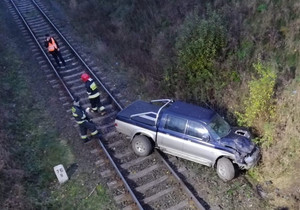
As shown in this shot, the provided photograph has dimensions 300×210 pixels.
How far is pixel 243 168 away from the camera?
30.8ft

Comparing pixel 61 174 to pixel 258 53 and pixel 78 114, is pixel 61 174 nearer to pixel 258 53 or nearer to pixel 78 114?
pixel 78 114

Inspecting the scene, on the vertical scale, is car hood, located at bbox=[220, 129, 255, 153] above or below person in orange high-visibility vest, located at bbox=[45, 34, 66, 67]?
above

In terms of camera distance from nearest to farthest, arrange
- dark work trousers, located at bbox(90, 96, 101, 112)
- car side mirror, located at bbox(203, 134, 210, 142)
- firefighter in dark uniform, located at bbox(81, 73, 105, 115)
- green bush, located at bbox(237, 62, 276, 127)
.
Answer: car side mirror, located at bbox(203, 134, 210, 142)
green bush, located at bbox(237, 62, 276, 127)
firefighter in dark uniform, located at bbox(81, 73, 105, 115)
dark work trousers, located at bbox(90, 96, 101, 112)

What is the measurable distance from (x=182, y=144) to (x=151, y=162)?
1.30m

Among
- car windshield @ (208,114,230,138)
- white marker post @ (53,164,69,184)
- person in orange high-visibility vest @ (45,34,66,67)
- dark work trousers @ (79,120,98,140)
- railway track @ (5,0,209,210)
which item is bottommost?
white marker post @ (53,164,69,184)

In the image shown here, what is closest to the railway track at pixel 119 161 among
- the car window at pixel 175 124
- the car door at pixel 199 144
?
the car door at pixel 199 144

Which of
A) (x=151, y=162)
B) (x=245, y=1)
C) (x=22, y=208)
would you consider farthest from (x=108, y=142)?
(x=245, y=1)

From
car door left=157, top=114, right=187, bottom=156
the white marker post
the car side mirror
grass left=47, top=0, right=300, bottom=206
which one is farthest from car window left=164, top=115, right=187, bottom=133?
the white marker post

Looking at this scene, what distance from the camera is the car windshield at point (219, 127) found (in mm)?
9609

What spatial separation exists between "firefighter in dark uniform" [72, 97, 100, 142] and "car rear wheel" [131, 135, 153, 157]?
152 centimetres

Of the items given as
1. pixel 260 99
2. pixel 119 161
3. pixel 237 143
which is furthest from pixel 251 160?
pixel 119 161

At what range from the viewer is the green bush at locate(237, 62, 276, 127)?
31.8 ft

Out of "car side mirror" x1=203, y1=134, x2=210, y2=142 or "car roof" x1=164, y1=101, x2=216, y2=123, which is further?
"car roof" x1=164, y1=101, x2=216, y2=123

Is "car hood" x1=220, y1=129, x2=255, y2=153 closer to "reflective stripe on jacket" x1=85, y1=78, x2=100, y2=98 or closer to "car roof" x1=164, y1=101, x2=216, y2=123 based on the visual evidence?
"car roof" x1=164, y1=101, x2=216, y2=123
